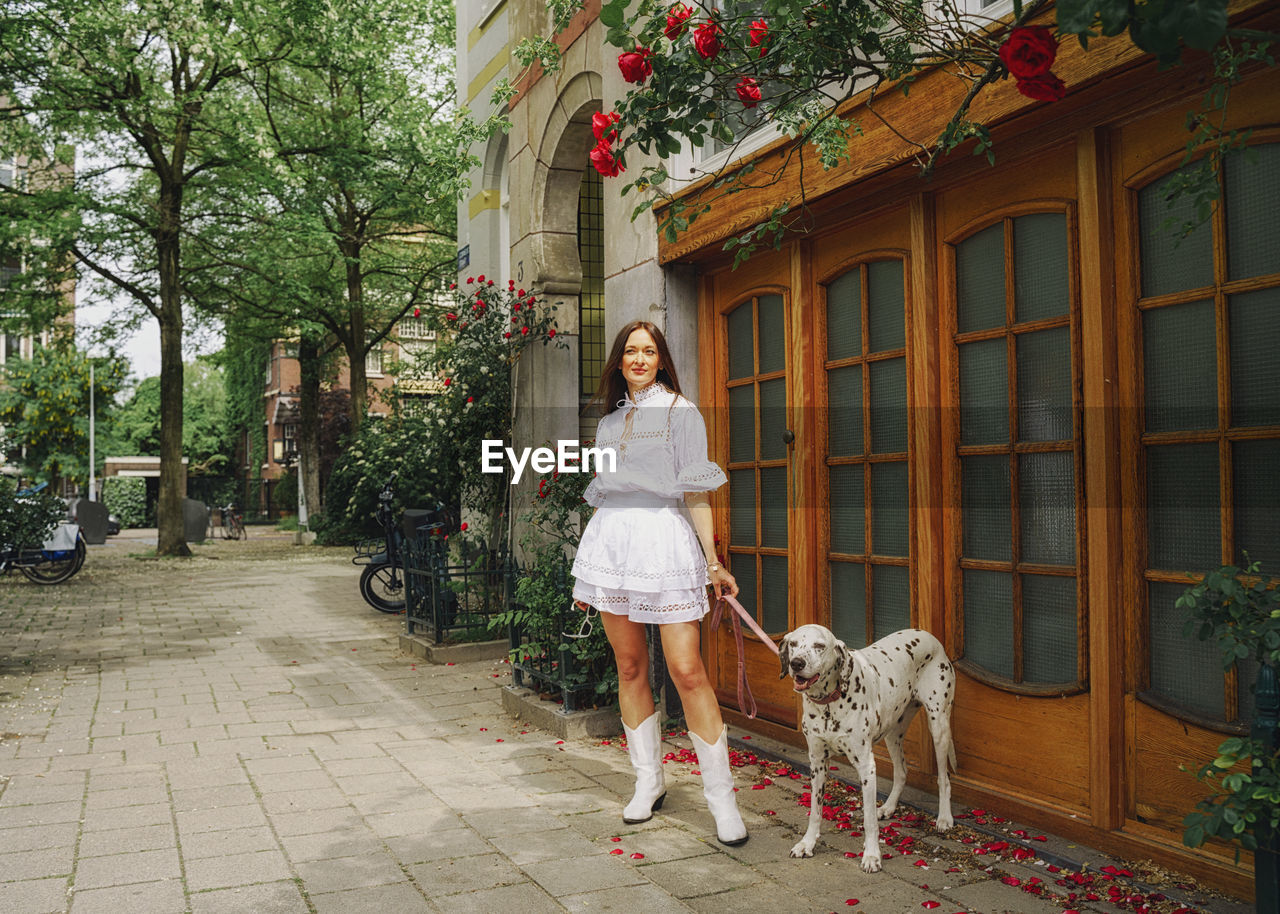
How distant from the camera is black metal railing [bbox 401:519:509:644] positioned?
8.87 meters

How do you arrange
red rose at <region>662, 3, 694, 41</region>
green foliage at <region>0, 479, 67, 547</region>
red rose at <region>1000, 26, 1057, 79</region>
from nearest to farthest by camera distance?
red rose at <region>1000, 26, 1057, 79</region>
red rose at <region>662, 3, 694, 41</region>
green foliage at <region>0, 479, 67, 547</region>

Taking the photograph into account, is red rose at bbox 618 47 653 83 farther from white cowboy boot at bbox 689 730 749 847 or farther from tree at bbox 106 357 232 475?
tree at bbox 106 357 232 475

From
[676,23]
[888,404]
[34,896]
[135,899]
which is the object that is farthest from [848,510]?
[34,896]

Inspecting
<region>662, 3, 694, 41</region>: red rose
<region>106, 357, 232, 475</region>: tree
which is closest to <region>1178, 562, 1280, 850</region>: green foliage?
<region>662, 3, 694, 41</region>: red rose

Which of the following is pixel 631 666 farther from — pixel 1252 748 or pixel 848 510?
pixel 1252 748

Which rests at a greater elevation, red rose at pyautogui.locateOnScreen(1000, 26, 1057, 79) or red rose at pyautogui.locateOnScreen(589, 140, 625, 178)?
red rose at pyautogui.locateOnScreen(589, 140, 625, 178)

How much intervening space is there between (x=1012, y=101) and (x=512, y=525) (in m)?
5.89

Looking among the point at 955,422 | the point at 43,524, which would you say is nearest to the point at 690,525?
the point at 955,422

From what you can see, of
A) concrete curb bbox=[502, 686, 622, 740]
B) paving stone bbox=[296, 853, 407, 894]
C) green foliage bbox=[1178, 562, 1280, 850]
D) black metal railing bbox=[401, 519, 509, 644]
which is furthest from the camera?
black metal railing bbox=[401, 519, 509, 644]

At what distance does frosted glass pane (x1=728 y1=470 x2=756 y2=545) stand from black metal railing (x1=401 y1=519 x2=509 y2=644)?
303 cm

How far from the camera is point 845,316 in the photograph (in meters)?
5.09

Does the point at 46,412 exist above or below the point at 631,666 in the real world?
above

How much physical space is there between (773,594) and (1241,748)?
3.10 meters

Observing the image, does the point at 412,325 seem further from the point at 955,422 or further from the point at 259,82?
the point at 955,422
